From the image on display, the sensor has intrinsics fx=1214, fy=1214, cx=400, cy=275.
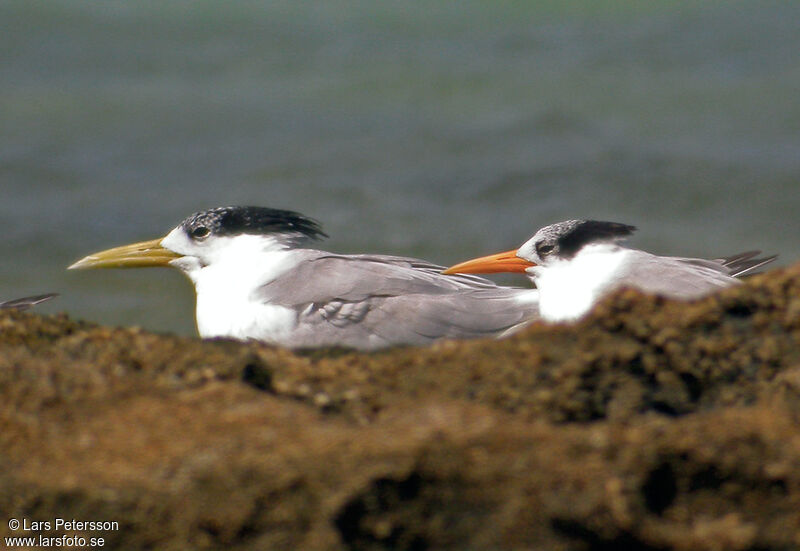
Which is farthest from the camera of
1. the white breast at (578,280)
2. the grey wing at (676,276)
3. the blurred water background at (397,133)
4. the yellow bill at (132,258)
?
the blurred water background at (397,133)

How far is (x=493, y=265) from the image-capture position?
237 inches

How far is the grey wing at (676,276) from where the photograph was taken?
17.1 feet

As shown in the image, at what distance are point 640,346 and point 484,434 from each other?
1.80 ft

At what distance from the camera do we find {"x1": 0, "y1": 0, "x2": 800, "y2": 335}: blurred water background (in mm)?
10992

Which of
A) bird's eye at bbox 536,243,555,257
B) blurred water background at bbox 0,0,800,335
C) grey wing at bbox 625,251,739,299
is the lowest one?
grey wing at bbox 625,251,739,299

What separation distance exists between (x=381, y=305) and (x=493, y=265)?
0.75 meters

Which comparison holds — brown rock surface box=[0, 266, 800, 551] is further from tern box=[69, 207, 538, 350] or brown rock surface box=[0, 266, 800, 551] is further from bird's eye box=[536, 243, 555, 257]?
bird's eye box=[536, 243, 555, 257]

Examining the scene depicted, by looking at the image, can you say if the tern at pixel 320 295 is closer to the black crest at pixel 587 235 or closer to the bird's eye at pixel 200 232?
the bird's eye at pixel 200 232

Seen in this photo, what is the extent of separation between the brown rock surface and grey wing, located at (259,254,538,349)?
236cm

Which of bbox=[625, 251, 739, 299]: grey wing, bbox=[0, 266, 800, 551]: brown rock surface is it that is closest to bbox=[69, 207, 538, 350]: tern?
bbox=[625, 251, 739, 299]: grey wing

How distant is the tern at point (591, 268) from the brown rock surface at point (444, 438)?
2354 millimetres

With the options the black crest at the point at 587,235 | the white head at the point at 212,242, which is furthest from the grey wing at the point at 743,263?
the white head at the point at 212,242

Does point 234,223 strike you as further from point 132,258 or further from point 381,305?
point 381,305

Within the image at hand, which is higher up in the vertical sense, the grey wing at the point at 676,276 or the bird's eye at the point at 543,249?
the bird's eye at the point at 543,249
